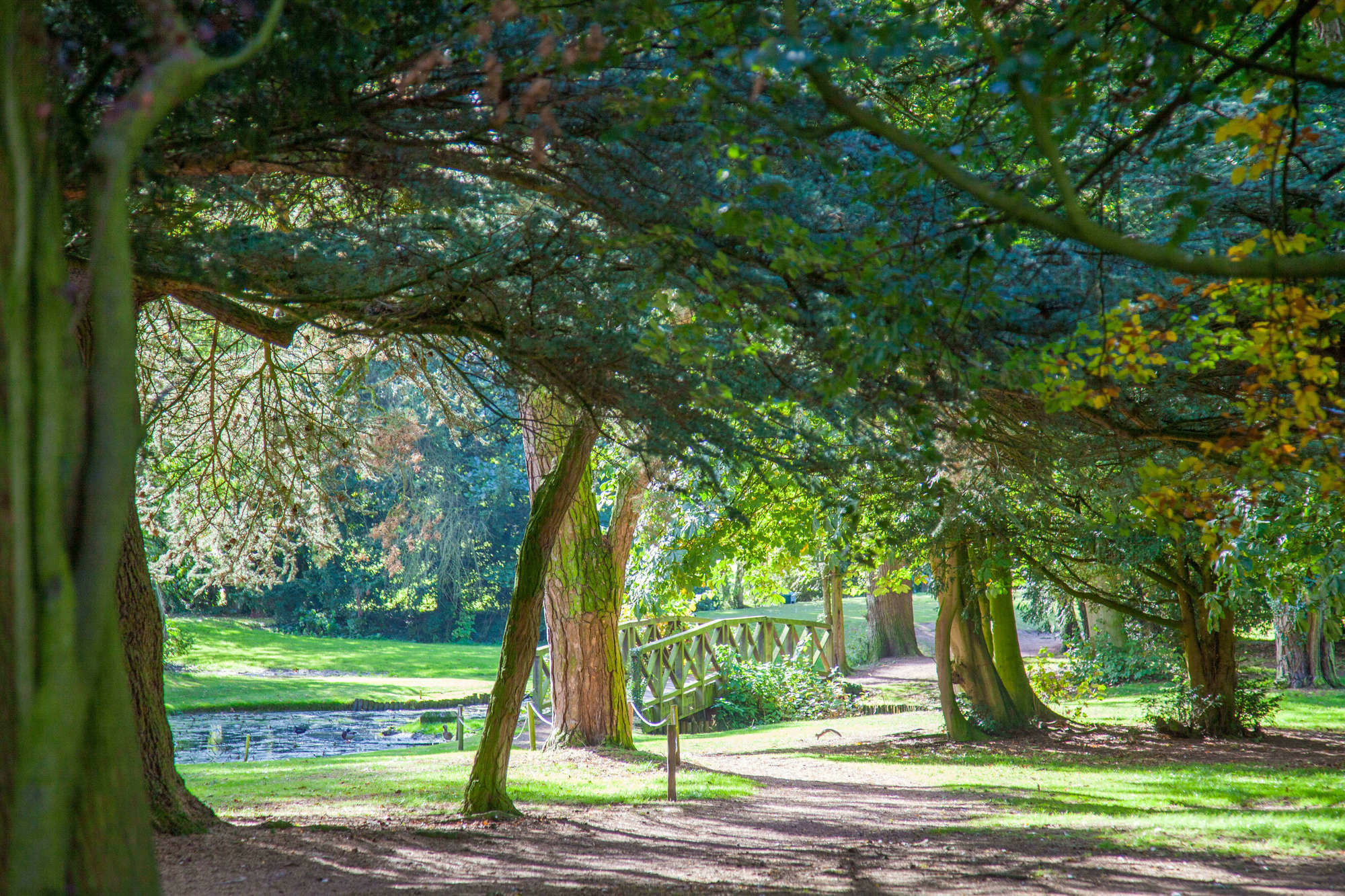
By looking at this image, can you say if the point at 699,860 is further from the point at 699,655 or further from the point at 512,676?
the point at 699,655

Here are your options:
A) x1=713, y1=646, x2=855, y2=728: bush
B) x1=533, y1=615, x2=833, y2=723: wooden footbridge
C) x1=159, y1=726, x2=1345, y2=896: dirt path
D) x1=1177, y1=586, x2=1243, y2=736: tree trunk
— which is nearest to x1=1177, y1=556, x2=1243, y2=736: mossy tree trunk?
x1=1177, y1=586, x2=1243, y2=736: tree trunk

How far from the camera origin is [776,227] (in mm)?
3754

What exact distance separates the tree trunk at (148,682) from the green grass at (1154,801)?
16.4ft

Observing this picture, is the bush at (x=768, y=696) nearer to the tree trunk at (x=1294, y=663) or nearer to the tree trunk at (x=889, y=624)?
the tree trunk at (x=889, y=624)

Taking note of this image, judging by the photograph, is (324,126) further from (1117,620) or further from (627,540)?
(1117,620)

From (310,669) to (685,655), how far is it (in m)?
13.1

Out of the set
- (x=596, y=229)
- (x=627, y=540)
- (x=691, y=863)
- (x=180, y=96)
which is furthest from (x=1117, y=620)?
(x=180, y=96)

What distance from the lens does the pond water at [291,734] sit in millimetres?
14500

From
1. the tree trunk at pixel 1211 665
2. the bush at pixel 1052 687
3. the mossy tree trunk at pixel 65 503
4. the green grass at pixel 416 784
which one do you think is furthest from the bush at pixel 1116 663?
the mossy tree trunk at pixel 65 503

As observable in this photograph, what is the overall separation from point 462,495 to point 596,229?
28.1 m

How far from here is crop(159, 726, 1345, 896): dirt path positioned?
493 centimetres

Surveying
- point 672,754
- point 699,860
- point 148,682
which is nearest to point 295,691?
point 672,754

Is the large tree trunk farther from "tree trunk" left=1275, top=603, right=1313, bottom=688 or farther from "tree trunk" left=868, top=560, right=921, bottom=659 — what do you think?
"tree trunk" left=868, top=560, right=921, bottom=659

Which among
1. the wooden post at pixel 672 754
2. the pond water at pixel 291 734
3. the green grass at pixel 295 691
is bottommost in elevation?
the pond water at pixel 291 734
